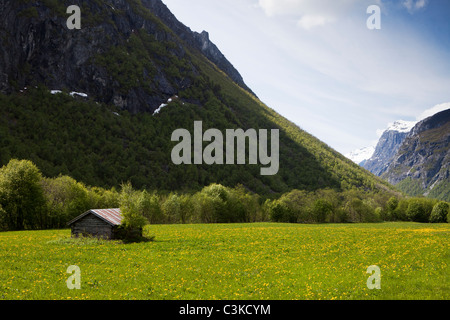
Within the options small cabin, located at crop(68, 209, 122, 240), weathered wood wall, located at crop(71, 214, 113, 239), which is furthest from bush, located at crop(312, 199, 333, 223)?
weathered wood wall, located at crop(71, 214, 113, 239)

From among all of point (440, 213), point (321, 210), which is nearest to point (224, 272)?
point (321, 210)

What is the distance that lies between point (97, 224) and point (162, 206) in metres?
50.3

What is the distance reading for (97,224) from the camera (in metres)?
34.6

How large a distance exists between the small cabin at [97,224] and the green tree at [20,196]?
24891 mm

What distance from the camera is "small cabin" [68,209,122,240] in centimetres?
3391

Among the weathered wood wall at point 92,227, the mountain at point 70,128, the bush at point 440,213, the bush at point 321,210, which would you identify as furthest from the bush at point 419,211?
the weathered wood wall at point 92,227

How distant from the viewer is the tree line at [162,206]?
171ft

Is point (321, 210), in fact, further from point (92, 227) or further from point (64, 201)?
point (92, 227)

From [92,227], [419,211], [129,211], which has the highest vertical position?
[129,211]

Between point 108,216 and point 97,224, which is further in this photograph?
point 108,216

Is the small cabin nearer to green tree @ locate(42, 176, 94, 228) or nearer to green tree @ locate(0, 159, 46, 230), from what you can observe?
green tree @ locate(0, 159, 46, 230)

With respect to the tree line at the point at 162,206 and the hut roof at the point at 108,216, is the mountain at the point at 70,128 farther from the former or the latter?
the hut roof at the point at 108,216

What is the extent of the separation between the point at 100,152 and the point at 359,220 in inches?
5226
